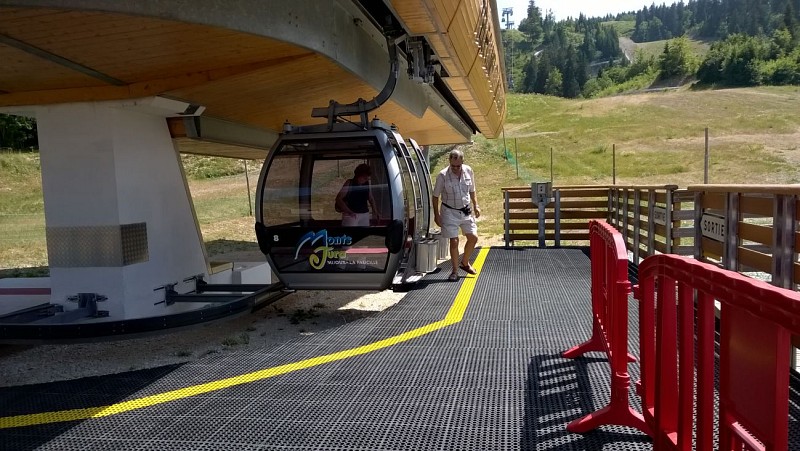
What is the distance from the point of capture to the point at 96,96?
5.64m

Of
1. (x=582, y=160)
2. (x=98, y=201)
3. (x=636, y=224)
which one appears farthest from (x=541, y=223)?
(x=582, y=160)

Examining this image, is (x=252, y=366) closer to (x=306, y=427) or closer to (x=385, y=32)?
(x=306, y=427)

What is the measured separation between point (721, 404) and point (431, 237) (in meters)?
6.66

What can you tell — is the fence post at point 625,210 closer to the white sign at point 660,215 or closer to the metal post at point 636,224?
the metal post at point 636,224

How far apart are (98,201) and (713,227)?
6.20 meters

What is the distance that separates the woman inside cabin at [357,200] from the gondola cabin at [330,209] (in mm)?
11

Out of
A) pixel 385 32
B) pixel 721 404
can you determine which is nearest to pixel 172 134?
pixel 385 32

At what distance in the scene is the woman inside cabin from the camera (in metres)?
6.31

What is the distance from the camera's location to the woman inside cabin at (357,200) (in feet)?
20.7

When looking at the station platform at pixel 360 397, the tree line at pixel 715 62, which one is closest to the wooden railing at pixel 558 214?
the station platform at pixel 360 397

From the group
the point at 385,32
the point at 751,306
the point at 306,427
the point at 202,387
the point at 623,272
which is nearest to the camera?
the point at 751,306

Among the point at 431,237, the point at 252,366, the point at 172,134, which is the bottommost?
the point at 252,366

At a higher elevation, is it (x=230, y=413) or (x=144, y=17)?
(x=144, y=17)

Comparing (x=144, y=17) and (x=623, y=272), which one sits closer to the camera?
(x=623, y=272)
